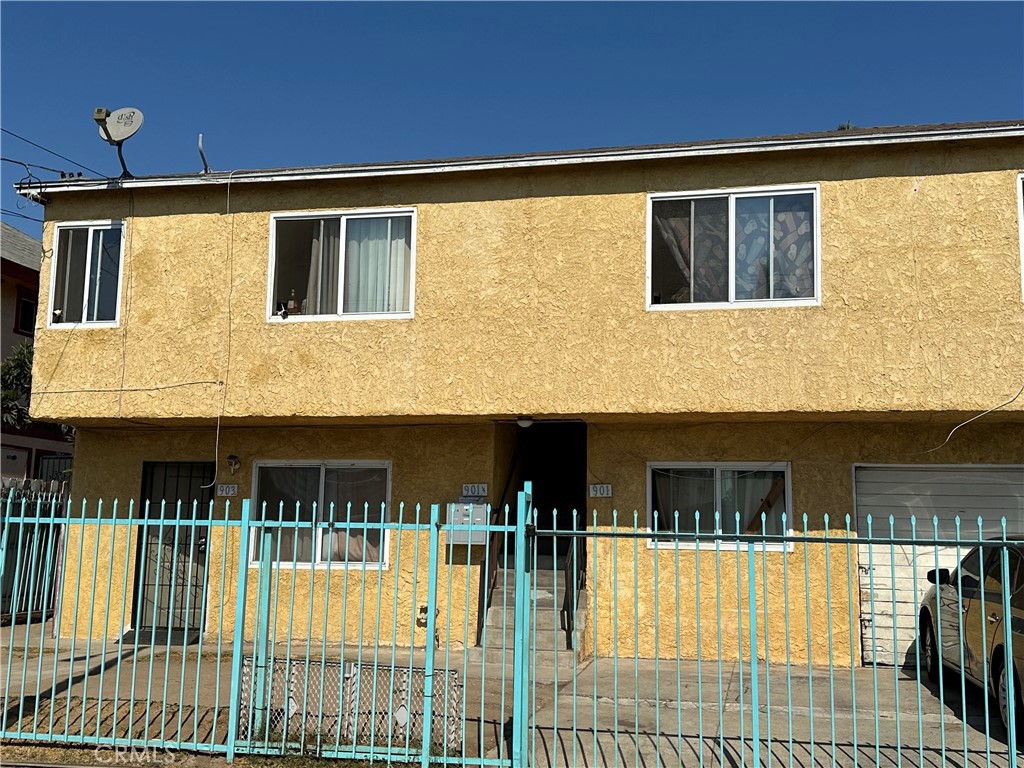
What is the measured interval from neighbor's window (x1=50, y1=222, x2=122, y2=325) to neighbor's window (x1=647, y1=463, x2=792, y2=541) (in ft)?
23.5

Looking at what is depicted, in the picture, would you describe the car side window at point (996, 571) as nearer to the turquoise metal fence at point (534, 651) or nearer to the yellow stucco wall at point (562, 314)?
the turquoise metal fence at point (534, 651)

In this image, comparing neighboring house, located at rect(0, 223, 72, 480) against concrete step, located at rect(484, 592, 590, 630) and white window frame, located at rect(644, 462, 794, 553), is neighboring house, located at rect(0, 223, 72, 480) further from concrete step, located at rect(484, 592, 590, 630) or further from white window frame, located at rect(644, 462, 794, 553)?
white window frame, located at rect(644, 462, 794, 553)

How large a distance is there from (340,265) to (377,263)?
45cm

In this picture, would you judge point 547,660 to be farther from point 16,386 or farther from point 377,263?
point 16,386

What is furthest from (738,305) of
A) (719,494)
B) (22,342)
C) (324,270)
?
(22,342)

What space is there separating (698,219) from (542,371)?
2482 millimetres

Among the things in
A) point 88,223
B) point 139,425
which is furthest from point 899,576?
point 88,223

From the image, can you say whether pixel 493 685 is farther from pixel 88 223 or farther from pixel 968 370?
pixel 88 223

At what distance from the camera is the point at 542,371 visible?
10.7m

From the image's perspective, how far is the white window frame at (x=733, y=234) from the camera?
10.3m

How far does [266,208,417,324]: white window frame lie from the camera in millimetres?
11227

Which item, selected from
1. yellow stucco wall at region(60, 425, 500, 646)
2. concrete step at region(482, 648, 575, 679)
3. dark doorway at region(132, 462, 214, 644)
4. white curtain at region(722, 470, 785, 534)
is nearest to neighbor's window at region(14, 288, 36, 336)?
yellow stucco wall at region(60, 425, 500, 646)

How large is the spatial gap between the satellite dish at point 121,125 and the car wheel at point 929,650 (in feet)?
35.0

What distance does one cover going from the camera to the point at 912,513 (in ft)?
36.0
